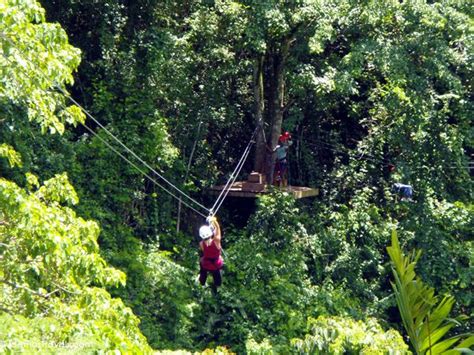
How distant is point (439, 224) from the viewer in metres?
12.6

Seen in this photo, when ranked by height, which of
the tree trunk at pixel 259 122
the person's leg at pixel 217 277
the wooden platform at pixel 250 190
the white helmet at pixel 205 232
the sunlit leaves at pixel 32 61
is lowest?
the person's leg at pixel 217 277

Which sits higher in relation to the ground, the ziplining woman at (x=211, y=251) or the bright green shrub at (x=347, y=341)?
the ziplining woman at (x=211, y=251)

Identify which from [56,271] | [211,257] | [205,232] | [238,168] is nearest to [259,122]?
[238,168]

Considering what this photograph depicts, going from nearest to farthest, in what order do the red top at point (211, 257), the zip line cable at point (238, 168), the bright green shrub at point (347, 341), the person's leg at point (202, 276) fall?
the bright green shrub at point (347, 341) → the red top at point (211, 257) → the person's leg at point (202, 276) → the zip line cable at point (238, 168)

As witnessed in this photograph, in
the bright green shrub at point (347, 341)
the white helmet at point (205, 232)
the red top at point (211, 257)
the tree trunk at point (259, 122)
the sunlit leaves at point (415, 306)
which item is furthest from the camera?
the tree trunk at point (259, 122)

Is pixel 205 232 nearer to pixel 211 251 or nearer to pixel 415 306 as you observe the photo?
pixel 211 251

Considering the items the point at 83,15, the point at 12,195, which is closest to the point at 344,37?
the point at 83,15

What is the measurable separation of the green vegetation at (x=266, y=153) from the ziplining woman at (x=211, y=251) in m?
0.63

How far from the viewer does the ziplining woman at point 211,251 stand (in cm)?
898

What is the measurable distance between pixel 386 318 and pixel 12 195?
849 cm

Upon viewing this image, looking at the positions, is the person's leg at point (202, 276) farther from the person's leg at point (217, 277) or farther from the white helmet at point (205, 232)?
the white helmet at point (205, 232)

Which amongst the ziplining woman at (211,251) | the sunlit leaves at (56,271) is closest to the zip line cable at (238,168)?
the ziplining woman at (211,251)

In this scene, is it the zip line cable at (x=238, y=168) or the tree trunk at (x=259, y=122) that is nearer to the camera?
the zip line cable at (x=238, y=168)

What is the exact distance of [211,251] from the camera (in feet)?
31.7
